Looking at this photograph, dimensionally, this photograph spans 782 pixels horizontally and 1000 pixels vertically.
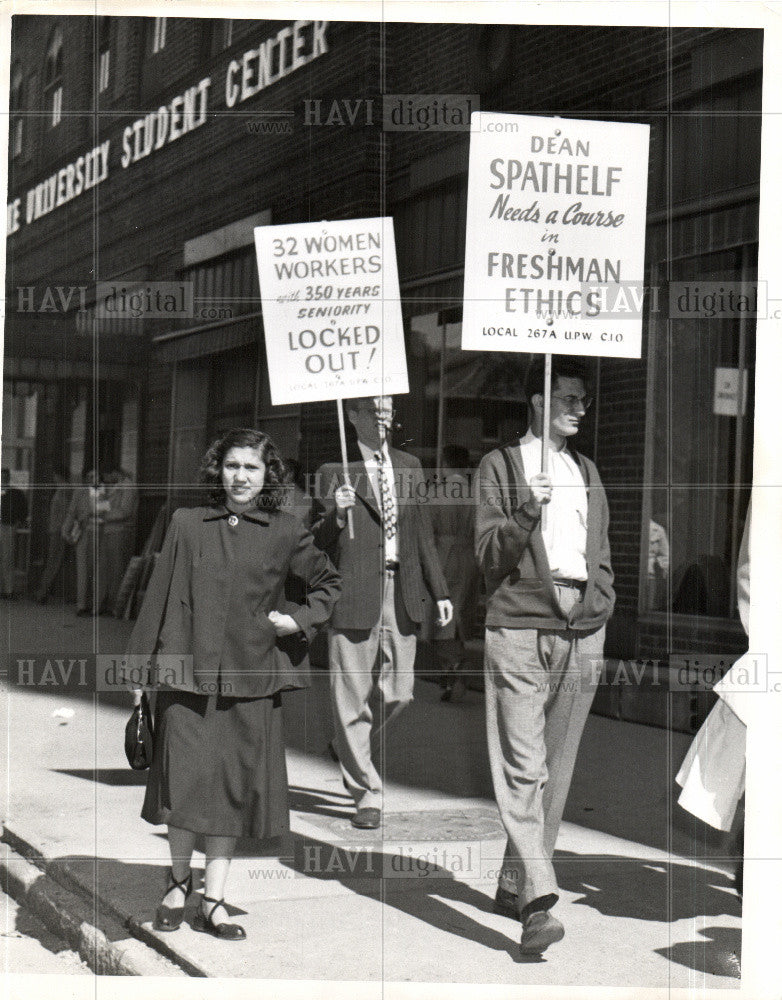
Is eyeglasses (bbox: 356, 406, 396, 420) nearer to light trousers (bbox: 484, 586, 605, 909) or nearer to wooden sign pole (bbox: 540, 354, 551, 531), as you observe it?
wooden sign pole (bbox: 540, 354, 551, 531)

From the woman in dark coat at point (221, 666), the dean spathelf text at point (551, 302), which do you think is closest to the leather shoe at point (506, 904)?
the woman in dark coat at point (221, 666)

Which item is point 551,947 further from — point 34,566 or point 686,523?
point 686,523

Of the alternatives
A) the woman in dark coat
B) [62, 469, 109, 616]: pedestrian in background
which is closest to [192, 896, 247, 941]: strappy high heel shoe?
the woman in dark coat

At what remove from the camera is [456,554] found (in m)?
8.36

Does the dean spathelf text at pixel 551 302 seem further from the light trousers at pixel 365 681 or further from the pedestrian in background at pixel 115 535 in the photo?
the pedestrian in background at pixel 115 535

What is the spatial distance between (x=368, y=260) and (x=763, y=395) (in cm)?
180

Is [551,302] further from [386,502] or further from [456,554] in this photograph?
[456,554]

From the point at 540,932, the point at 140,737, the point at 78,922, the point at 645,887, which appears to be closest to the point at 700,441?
the point at 645,887

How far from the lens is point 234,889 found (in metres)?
5.16

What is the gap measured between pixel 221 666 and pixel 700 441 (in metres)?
4.33

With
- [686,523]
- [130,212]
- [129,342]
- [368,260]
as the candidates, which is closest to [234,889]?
[368,260]

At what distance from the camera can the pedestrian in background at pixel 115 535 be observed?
678 cm

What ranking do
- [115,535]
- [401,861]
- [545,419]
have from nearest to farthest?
[545,419]
[401,861]
[115,535]

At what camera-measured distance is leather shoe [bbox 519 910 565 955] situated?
4418mm
